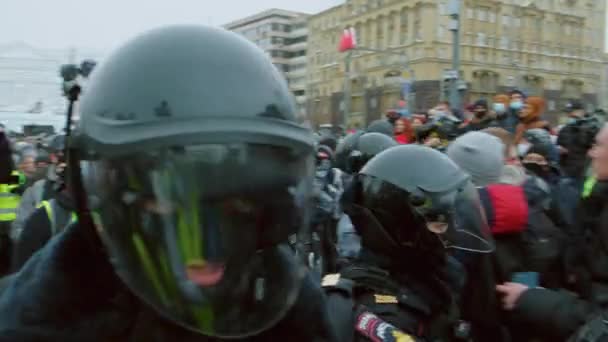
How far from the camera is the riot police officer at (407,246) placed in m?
2.11

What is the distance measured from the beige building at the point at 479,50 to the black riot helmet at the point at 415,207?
4900 centimetres

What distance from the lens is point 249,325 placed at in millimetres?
1305

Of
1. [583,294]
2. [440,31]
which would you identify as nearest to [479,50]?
[440,31]

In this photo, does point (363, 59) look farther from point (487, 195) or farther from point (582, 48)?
point (487, 195)

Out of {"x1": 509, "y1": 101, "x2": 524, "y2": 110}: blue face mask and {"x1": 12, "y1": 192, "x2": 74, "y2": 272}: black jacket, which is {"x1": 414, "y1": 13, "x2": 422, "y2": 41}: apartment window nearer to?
{"x1": 509, "y1": 101, "x2": 524, "y2": 110}: blue face mask

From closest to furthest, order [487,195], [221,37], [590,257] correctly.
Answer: [221,37], [590,257], [487,195]

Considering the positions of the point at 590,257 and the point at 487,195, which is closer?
the point at 590,257

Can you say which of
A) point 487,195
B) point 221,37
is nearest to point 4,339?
point 221,37

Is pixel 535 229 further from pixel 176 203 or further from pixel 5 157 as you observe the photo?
pixel 5 157

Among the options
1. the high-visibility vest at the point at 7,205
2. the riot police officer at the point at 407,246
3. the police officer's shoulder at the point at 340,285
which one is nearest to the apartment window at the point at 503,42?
the high-visibility vest at the point at 7,205

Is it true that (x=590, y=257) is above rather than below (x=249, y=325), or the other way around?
below

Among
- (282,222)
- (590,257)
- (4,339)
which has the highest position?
(282,222)

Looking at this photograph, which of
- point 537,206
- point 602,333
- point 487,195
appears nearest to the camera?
point 602,333

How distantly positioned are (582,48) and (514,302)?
63.0 m
